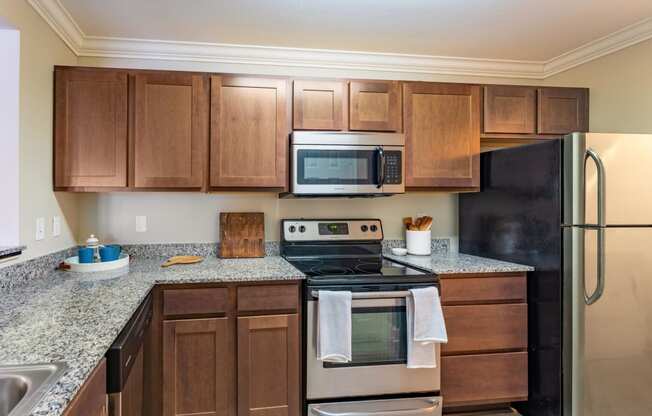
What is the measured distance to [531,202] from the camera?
7.78 feet

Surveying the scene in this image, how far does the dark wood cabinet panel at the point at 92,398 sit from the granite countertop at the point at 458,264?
1.67 meters

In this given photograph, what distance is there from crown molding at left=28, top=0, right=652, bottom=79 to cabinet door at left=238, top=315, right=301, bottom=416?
67.5 inches

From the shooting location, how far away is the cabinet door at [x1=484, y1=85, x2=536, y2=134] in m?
2.74

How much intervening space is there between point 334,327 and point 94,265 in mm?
1301

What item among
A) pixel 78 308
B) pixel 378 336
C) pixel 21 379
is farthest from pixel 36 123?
pixel 378 336

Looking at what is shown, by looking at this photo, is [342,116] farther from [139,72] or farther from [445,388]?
[445,388]

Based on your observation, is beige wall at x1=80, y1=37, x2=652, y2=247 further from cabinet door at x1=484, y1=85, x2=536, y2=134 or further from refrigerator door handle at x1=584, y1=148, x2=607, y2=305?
refrigerator door handle at x1=584, y1=148, x2=607, y2=305

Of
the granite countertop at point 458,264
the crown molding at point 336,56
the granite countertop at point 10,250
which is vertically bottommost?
the granite countertop at point 458,264

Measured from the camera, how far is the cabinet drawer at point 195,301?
81.4 inches

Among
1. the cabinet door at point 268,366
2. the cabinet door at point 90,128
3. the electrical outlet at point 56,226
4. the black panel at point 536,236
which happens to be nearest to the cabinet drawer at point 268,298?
the cabinet door at point 268,366

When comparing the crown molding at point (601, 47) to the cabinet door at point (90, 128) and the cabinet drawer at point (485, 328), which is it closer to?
the cabinet drawer at point (485, 328)

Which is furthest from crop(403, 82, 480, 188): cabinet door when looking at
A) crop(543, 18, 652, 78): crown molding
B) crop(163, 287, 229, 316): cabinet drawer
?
crop(163, 287, 229, 316): cabinet drawer

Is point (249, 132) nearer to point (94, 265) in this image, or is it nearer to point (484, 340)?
point (94, 265)

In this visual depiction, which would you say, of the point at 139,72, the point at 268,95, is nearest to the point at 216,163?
the point at 268,95
